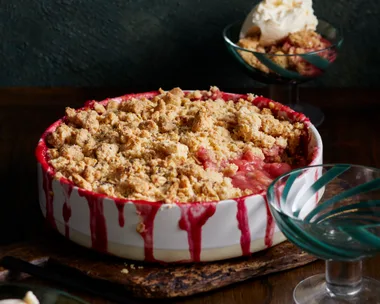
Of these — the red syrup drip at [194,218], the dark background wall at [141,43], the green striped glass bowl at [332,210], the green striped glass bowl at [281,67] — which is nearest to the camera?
the green striped glass bowl at [332,210]

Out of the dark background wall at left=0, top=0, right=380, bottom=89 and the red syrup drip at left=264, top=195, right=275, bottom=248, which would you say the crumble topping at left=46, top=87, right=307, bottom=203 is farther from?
the dark background wall at left=0, top=0, right=380, bottom=89

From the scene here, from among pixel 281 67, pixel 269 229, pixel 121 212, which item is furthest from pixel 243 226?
pixel 281 67

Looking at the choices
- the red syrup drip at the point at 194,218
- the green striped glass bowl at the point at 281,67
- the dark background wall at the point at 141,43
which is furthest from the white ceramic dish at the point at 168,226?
the dark background wall at the point at 141,43

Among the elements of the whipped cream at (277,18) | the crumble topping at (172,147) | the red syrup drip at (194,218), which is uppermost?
the whipped cream at (277,18)

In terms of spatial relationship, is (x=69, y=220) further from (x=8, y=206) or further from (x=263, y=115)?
(x=263, y=115)

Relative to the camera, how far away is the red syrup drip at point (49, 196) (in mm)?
1351

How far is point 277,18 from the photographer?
180 cm

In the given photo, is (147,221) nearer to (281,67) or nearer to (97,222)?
(97,222)

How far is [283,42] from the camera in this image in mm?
1817

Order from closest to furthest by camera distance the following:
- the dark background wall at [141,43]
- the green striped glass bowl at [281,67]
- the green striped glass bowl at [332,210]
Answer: the green striped glass bowl at [332,210] < the green striped glass bowl at [281,67] < the dark background wall at [141,43]

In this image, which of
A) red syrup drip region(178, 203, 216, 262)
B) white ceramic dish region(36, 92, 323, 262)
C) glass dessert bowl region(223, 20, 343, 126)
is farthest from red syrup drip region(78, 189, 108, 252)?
glass dessert bowl region(223, 20, 343, 126)

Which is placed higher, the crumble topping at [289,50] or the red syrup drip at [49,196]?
Result: the crumble topping at [289,50]

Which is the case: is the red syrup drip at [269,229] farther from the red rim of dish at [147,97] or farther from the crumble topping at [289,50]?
the crumble topping at [289,50]

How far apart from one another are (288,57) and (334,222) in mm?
572
